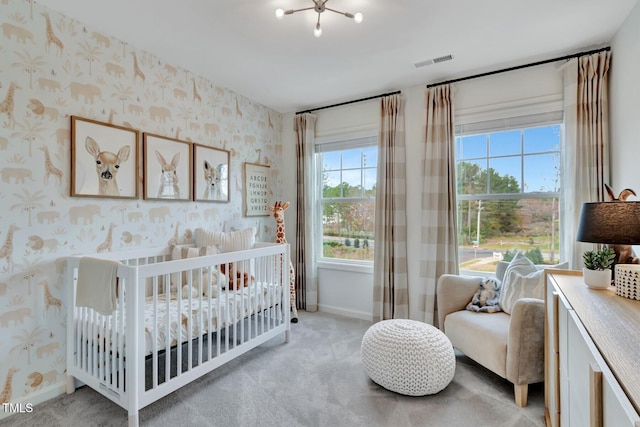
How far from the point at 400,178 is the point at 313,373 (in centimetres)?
194

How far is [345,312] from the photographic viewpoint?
11.5ft

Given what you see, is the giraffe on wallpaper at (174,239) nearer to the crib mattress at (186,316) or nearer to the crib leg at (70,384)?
the crib mattress at (186,316)

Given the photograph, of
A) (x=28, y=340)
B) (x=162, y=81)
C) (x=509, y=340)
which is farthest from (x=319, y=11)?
(x=28, y=340)

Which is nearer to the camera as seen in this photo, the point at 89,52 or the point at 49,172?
the point at 49,172

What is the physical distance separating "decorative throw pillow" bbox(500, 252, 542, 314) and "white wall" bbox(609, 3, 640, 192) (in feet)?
2.51

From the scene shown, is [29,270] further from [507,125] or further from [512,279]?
[507,125]

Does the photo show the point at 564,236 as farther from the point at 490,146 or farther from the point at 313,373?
the point at 313,373

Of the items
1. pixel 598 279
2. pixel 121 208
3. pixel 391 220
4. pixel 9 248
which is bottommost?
pixel 598 279

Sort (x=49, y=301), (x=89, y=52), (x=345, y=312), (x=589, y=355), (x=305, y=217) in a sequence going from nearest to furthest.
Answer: (x=589, y=355) → (x=49, y=301) → (x=89, y=52) → (x=345, y=312) → (x=305, y=217)

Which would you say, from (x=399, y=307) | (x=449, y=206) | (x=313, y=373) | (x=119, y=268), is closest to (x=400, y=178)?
(x=449, y=206)

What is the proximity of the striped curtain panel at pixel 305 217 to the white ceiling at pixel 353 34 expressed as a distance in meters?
0.81

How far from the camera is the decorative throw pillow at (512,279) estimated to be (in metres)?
2.18

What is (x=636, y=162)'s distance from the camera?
1853 millimetres

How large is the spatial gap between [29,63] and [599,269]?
3.29 metres
